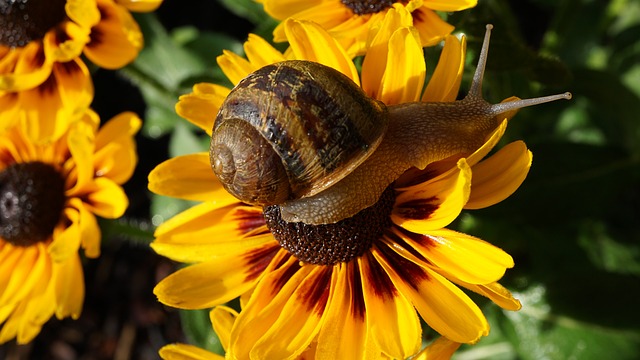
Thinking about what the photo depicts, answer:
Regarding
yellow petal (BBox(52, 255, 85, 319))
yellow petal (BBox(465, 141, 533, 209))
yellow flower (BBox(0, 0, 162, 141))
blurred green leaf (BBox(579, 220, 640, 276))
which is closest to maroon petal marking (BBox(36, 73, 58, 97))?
yellow flower (BBox(0, 0, 162, 141))

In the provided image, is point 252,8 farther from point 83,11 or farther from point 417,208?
point 417,208

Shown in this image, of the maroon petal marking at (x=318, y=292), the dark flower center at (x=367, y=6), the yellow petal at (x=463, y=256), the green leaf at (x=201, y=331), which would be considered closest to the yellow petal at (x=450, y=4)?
the dark flower center at (x=367, y=6)

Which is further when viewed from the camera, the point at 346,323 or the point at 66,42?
the point at 66,42

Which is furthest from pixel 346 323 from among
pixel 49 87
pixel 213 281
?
pixel 49 87

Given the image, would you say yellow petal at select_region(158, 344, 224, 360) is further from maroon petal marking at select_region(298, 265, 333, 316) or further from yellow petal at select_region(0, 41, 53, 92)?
yellow petal at select_region(0, 41, 53, 92)

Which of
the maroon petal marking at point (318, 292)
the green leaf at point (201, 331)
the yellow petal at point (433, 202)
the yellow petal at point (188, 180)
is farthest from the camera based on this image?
the green leaf at point (201, 331)

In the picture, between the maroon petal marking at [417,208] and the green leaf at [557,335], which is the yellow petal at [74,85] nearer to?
the maroon petal marking at [417,208]

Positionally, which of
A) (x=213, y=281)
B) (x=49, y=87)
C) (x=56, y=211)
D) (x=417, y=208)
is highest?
(x=417, y=208)
